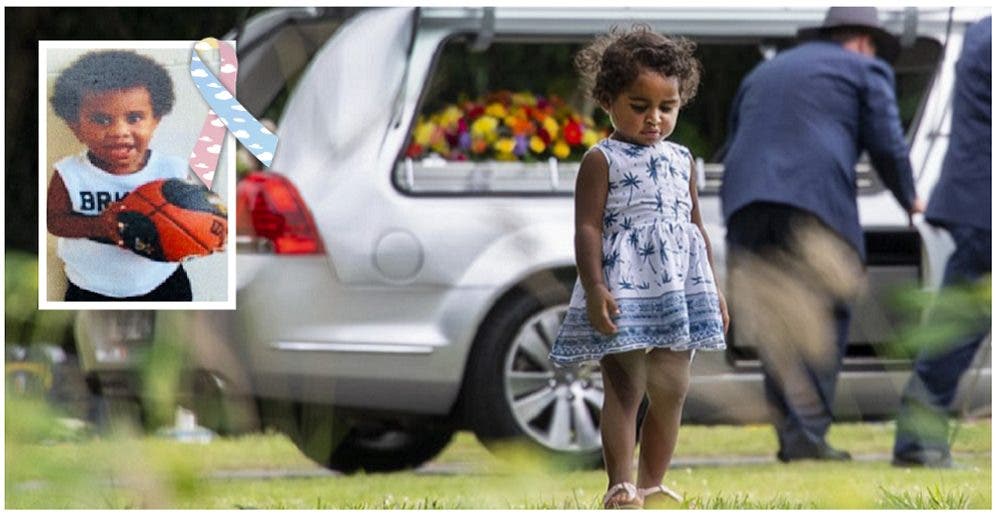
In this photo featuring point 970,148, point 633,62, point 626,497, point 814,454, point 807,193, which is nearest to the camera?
point 633,62

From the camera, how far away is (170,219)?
4.30 m

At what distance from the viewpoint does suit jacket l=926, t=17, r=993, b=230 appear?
16.8 ft

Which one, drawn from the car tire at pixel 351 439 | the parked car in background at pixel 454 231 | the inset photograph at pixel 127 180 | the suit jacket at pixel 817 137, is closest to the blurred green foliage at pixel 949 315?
the suit jacket at pixel 817 137

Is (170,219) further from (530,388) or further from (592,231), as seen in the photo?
(530,388)

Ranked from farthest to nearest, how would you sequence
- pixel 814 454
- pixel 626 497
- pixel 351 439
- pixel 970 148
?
pixel 351 439 → pixel 814 454 → pixel 970 148 → pixel 626 497

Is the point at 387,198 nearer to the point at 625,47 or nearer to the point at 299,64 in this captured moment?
the point at 299,64

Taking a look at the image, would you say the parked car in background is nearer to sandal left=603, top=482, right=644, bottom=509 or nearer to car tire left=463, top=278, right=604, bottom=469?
car tire left=463, top=278, right=604, bottom=469

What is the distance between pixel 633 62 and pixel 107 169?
1.25 metres

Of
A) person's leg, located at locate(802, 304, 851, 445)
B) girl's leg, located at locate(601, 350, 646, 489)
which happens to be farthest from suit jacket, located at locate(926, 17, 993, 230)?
girl's leg, located at locate(601, 350, 646, 489)

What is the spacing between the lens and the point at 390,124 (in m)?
5.25

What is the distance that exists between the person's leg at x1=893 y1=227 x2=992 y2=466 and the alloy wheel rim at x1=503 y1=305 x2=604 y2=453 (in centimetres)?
91

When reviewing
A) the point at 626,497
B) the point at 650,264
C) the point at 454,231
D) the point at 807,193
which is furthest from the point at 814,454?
the point at 650,264

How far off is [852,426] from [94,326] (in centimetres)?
229

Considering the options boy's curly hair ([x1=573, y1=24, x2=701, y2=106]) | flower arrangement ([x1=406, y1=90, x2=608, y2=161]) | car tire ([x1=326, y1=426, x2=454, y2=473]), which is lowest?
car tire ([x1=326, y1=426, x2=454, y2=473])
